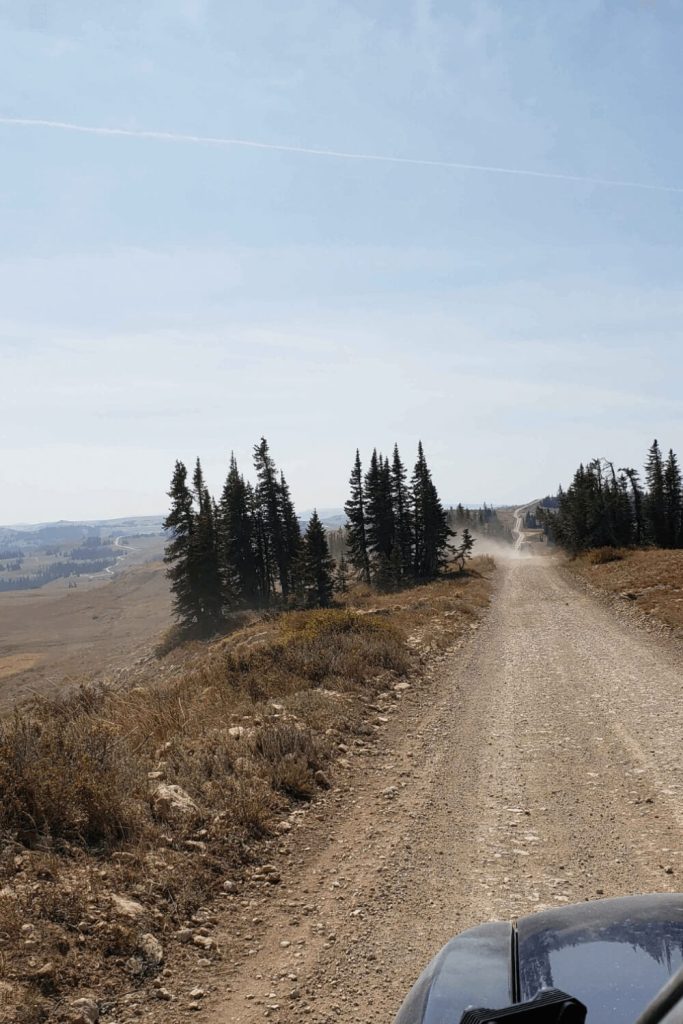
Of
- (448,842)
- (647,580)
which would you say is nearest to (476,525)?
(647,580)

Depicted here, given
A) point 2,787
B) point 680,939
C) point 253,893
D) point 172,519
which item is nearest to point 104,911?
point 253,893

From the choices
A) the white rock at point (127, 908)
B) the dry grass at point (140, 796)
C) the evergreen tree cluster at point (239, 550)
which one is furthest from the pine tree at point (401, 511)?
the white rock at point (127, 908)

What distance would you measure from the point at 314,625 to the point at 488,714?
7.18 metres

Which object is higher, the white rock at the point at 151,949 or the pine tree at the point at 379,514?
the pine tree at the point at 379,514

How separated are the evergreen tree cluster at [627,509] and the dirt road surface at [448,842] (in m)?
61.0

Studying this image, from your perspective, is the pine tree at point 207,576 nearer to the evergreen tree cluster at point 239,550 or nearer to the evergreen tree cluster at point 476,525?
the evergreen tree cluster at point 239,550

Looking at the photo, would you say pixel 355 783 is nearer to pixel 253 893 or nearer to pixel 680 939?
pixel 253 893

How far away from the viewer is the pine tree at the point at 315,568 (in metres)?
51.8

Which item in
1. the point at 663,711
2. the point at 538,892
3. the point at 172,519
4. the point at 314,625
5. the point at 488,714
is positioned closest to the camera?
the point at 538,892

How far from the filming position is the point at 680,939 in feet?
7.85

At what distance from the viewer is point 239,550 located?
6488cm

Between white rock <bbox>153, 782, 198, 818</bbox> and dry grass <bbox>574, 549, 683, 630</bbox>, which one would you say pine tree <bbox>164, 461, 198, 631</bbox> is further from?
white rock <bbox>153, 782, 198, 818</bbox>

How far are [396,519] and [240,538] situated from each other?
17.5 metres

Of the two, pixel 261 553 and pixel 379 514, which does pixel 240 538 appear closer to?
pixel 261 553
